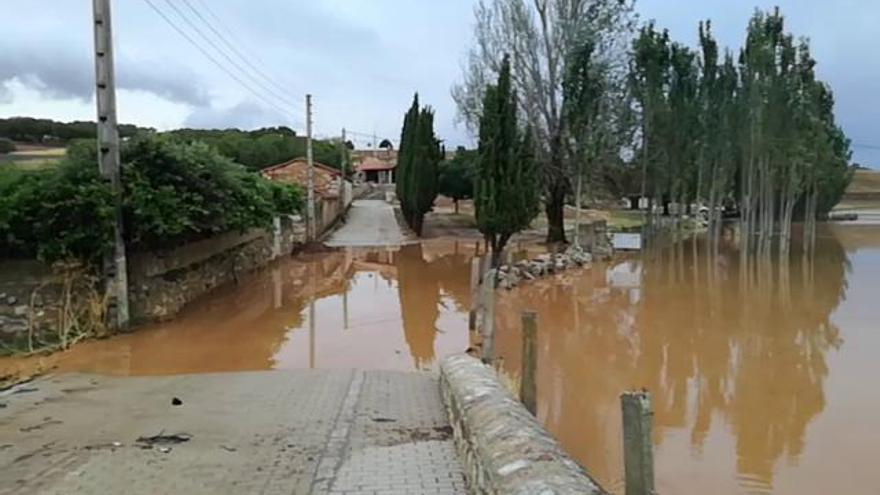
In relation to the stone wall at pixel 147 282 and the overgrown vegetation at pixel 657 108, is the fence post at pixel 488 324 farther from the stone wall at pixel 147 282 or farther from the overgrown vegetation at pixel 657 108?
the overgrown vegetation at pixel 657 108

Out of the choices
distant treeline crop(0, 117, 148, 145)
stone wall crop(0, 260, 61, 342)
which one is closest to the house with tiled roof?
distant treeline crop(0, 117, 148, 145)

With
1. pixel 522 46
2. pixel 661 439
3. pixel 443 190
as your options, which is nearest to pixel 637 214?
pixel 443 190

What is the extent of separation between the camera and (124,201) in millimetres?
12641

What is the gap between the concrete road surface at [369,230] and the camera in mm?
32487

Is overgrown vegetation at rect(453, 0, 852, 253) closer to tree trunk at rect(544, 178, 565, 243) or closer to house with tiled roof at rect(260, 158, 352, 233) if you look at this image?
tree trunk at rect(544, 178, 565, 243)

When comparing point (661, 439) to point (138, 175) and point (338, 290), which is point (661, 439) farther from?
point (338, 290)

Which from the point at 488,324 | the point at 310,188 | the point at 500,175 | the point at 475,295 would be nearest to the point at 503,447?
the point at 488,324

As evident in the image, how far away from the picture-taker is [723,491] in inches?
251

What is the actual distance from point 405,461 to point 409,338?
7149mm

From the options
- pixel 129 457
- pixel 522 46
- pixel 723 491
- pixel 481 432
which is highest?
pixel 522 46

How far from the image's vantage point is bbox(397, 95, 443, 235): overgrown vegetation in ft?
110

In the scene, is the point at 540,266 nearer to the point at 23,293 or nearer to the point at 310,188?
the point at 310,188

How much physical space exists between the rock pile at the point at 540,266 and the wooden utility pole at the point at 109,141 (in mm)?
8928

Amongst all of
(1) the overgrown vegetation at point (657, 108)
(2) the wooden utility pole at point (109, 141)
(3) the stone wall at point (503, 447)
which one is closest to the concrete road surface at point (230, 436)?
(3) the stone wall at point (503, 447)
